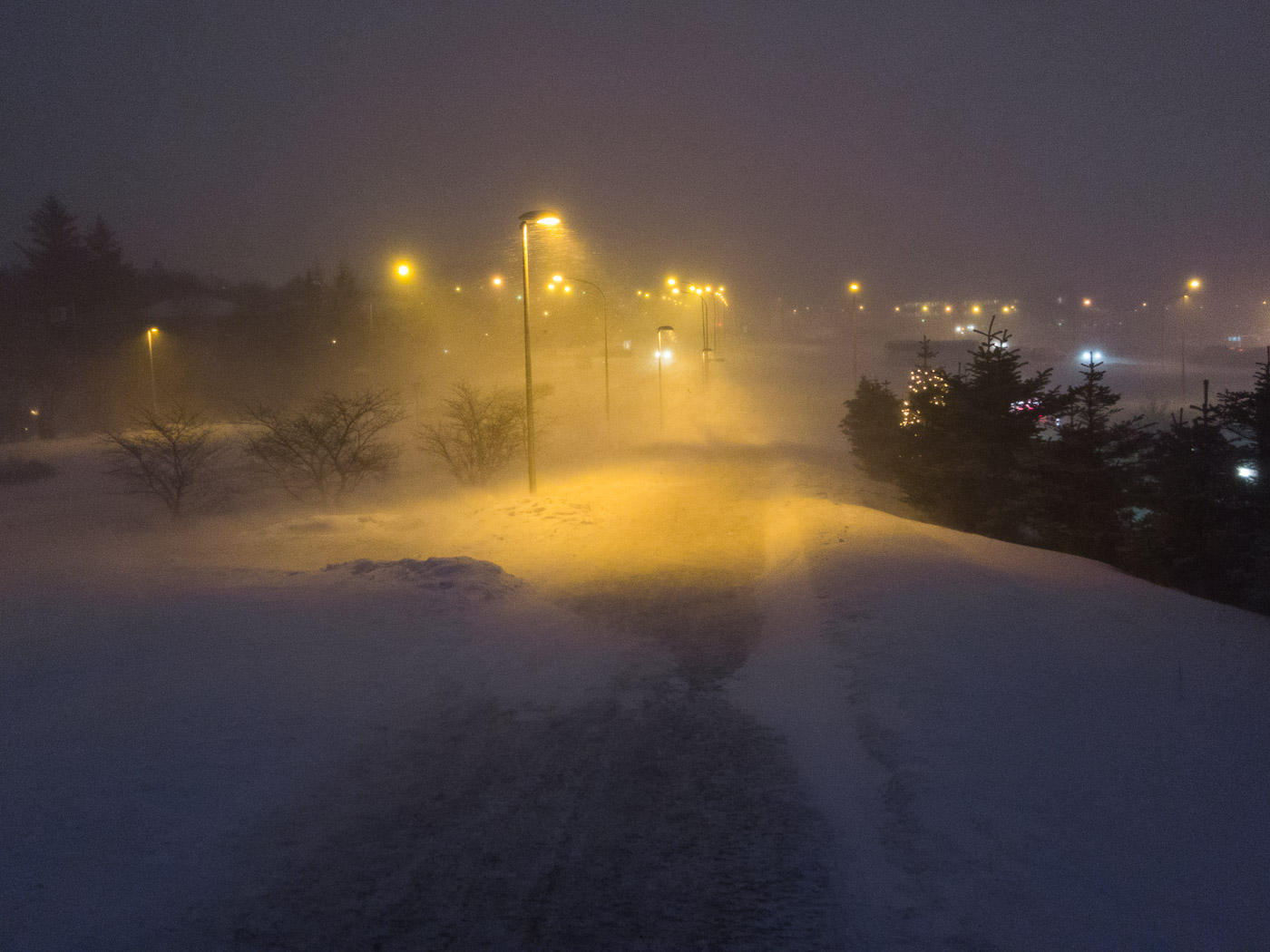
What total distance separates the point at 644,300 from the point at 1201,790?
281 feet

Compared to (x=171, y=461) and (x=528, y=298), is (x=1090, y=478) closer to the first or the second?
(x=528, y=298)

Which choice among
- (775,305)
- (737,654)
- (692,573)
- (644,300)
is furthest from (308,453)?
(775,305)

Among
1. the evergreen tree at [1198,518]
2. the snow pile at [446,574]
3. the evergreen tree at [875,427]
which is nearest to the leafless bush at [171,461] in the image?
the snow pile at [446,574]

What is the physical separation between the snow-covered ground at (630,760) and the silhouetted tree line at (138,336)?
4064 centimetres

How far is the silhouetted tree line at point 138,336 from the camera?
51625mm

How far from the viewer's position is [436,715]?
22.6ft

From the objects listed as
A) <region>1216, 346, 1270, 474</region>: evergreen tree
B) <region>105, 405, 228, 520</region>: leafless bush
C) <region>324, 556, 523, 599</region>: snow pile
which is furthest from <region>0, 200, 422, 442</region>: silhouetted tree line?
<region>1216, 346, 1270, 474</region>: evergreen tree

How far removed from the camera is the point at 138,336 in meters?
58.4

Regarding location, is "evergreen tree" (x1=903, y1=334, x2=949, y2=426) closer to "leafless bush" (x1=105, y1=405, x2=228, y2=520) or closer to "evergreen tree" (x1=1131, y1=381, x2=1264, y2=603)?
"evergreen tree" (x1=1131, y1=381, x2=1264, y2=603)

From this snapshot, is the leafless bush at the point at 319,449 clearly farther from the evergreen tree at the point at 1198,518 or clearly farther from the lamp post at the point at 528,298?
the evergreen tree at the point at 1198,518

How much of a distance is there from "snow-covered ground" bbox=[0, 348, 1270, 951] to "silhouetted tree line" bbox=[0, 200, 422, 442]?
133ft

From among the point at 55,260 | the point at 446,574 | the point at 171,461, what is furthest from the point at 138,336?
the point at 446,574

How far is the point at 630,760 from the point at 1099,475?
1495 centimetres

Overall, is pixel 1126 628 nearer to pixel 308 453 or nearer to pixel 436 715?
pixel 436 715
